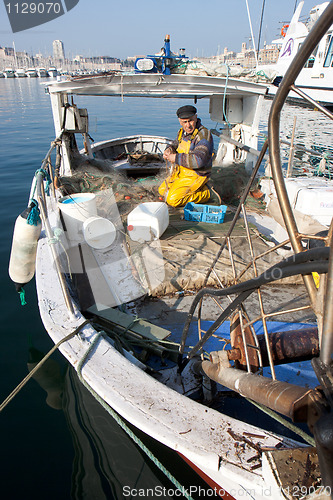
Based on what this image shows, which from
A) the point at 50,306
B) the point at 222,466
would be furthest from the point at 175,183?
the point at 222,466

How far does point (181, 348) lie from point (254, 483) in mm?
1213

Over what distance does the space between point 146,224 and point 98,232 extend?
0.75m

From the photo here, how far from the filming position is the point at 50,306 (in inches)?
115

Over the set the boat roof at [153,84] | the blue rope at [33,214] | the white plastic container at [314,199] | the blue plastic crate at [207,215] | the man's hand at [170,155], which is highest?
the boat roof at [153,84]

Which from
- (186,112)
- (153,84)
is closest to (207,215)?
(186,112)

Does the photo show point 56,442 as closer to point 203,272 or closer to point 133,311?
point 133,311

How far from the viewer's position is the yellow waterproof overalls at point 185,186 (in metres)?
5.88

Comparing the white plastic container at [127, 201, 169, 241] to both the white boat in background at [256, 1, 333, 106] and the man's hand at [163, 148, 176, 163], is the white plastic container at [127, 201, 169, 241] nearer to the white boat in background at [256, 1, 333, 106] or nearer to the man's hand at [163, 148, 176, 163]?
the man's hand at [163, 148, 176, 163]

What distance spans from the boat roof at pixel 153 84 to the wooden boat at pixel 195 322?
0.11 ft

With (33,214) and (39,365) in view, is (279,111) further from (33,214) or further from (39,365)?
(33,214)

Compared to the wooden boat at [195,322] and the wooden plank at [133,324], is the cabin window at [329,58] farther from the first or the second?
the wooden plank at [133,324]

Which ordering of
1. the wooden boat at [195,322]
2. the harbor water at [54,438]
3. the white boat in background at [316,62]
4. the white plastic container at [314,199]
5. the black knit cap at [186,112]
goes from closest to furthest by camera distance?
the wooden boat at [195,322] → the harbor water at [54,438] → the white plastic container at [314,199] → the black knit cap at [186,112] → the white boat in background at [316,62]

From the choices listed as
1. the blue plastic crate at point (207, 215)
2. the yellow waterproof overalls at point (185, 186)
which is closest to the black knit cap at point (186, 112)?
Answer: the yellow waterproof overalls at point (185, 186)

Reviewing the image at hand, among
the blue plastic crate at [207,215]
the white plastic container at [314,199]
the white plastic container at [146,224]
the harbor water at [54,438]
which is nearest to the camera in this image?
the harbor water at [54,438]
